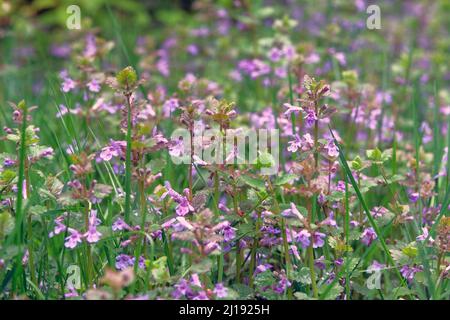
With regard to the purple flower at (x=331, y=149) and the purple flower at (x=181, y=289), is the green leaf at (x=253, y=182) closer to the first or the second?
the purple flower at (x=331, y=149)

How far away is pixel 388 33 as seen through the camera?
5.33 m

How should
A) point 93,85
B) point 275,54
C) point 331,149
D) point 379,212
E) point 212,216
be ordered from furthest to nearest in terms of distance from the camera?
point 275,54 < point 93,85 < point 379,212 < point 331,149 < point 212,216

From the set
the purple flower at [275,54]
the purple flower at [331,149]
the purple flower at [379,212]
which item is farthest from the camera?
the purple flower at [275,54]

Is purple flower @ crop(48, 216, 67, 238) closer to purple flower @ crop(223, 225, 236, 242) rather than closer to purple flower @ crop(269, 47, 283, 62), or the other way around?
purple flower @ crop(223, 225, 236, 242)

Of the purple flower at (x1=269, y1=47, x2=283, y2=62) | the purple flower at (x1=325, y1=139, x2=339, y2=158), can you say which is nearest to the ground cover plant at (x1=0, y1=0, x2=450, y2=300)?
the purple flower at (x1=325, y1=139, x2=339, y2=158)

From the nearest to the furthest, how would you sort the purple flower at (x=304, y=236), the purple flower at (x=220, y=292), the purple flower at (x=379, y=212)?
1. the purple flower at (x=220, y=292)
2. the purple flower at (x=304, y=236)
3. the purple flower at (x=379, y=212)

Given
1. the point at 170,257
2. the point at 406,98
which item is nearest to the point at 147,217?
the point at 170,257

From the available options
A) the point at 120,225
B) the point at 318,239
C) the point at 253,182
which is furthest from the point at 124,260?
the point at 318,239

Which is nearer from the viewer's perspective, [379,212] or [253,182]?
[253,182]

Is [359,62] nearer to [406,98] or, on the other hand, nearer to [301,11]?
[406,98]

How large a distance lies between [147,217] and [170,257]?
0.55ft

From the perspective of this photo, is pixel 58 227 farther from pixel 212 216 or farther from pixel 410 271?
pixel 410 271

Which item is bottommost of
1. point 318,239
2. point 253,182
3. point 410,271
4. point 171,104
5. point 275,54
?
point 410,271

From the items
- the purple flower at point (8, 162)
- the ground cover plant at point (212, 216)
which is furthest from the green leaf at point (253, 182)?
the purple flower at point (8, 162)
